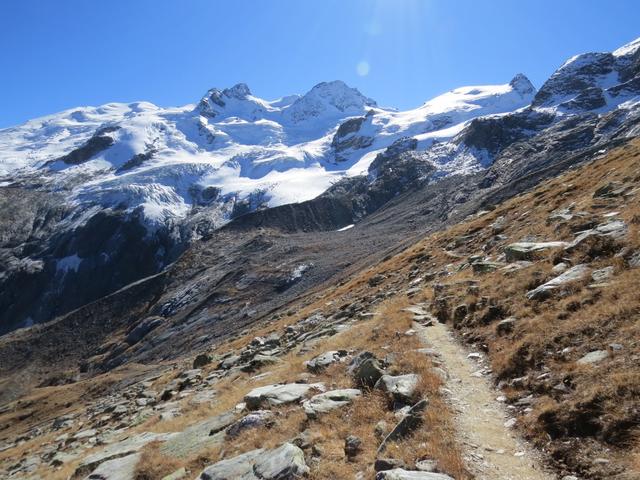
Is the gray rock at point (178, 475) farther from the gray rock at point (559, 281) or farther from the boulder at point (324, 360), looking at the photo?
the gray rock at point (559, 281)

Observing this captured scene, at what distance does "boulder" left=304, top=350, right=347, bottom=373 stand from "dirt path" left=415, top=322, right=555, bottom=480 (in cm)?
411

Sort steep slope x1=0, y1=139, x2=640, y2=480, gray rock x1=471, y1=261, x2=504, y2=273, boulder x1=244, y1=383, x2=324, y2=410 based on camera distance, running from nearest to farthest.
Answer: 1. steep slope x1=0, y1=139, x2=640, y2=480
2. boulder x1=244, y1=383, x2=324, y2=410
3. gray rock x1=471, y1=261, x2=504, y2=273

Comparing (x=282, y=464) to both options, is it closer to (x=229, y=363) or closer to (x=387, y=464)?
(x=387, y=464)

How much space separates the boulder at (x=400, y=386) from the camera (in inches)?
453

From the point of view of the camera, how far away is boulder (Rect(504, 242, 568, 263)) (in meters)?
18.0

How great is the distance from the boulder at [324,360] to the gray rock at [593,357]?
8.13 metres

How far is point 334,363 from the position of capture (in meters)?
16.2

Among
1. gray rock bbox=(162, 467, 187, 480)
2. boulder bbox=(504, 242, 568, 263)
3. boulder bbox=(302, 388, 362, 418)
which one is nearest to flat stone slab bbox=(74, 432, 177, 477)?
gray rock bbox=(162, 467, 187, 480)

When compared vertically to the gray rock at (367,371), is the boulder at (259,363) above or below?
below

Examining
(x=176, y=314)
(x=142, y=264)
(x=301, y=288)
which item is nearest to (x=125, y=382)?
(x=301, y=288)

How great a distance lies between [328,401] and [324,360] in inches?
169

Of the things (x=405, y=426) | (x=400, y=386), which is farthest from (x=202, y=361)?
(x=405, y=426)

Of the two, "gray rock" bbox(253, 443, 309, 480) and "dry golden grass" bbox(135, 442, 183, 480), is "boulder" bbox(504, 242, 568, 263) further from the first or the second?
"dry golden grass" bbox(135, 442, 183, 480)

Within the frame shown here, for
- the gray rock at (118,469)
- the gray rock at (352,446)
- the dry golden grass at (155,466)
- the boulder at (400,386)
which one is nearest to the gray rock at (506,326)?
the boulder at (400,386)
